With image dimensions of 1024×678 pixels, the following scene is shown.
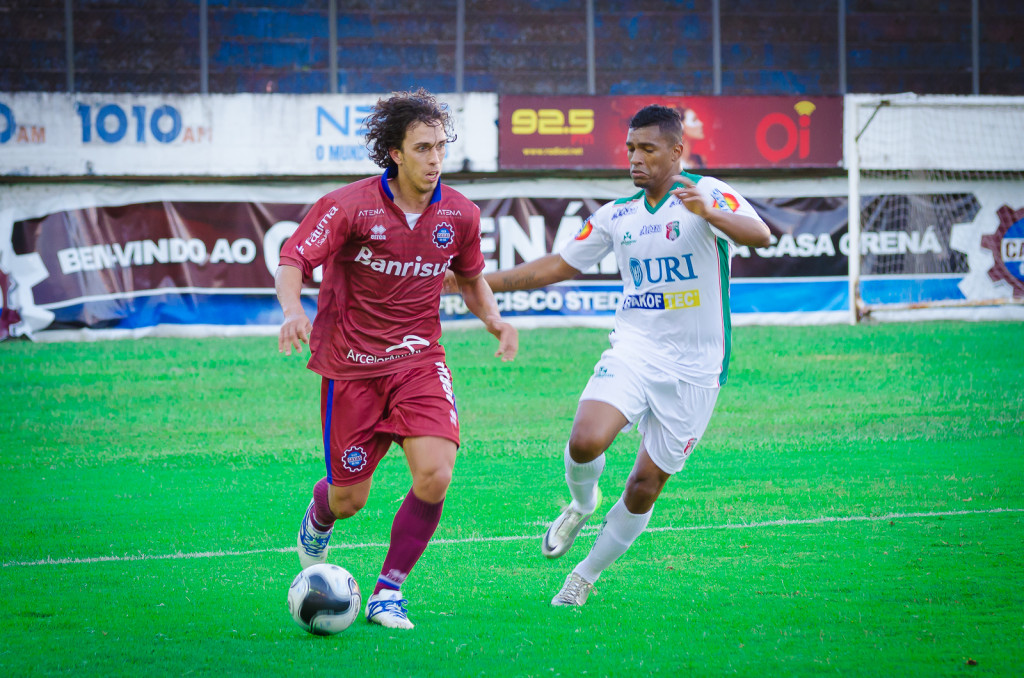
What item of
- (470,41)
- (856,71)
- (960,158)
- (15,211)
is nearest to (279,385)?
(15,211)

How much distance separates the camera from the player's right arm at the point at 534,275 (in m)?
5.43

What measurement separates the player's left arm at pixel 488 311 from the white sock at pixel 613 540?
86 centimetres

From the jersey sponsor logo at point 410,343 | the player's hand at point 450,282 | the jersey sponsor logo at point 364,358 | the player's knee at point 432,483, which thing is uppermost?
the player's hand at point 450,282

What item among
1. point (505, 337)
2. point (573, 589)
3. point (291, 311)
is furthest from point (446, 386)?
point (573, 589)

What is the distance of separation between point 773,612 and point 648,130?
2.20 meters

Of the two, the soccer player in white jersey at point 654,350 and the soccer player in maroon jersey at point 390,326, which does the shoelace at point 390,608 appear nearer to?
the soccer player in maroon jersey at point 390,326

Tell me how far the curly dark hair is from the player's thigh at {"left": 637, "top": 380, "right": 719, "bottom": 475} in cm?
151

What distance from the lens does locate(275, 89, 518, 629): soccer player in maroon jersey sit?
4.52 m

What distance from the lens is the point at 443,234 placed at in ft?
15.6

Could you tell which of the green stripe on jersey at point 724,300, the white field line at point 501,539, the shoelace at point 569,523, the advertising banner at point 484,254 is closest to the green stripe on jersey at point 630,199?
the green stripe on jersey at point 724,300

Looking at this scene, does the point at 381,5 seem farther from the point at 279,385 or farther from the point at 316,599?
the point at 316,599

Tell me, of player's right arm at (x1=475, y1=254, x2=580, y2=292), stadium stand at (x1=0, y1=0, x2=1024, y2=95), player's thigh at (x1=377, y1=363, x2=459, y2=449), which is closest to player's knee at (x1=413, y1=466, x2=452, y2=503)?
player's thigh at (x1=377, y1=363, x2=459, y2=449)

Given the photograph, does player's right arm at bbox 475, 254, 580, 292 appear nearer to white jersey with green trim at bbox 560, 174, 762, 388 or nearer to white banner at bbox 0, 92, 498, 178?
white jersey with green trim at bbox 560, 174, 762, 388

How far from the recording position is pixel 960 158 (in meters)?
18.7
